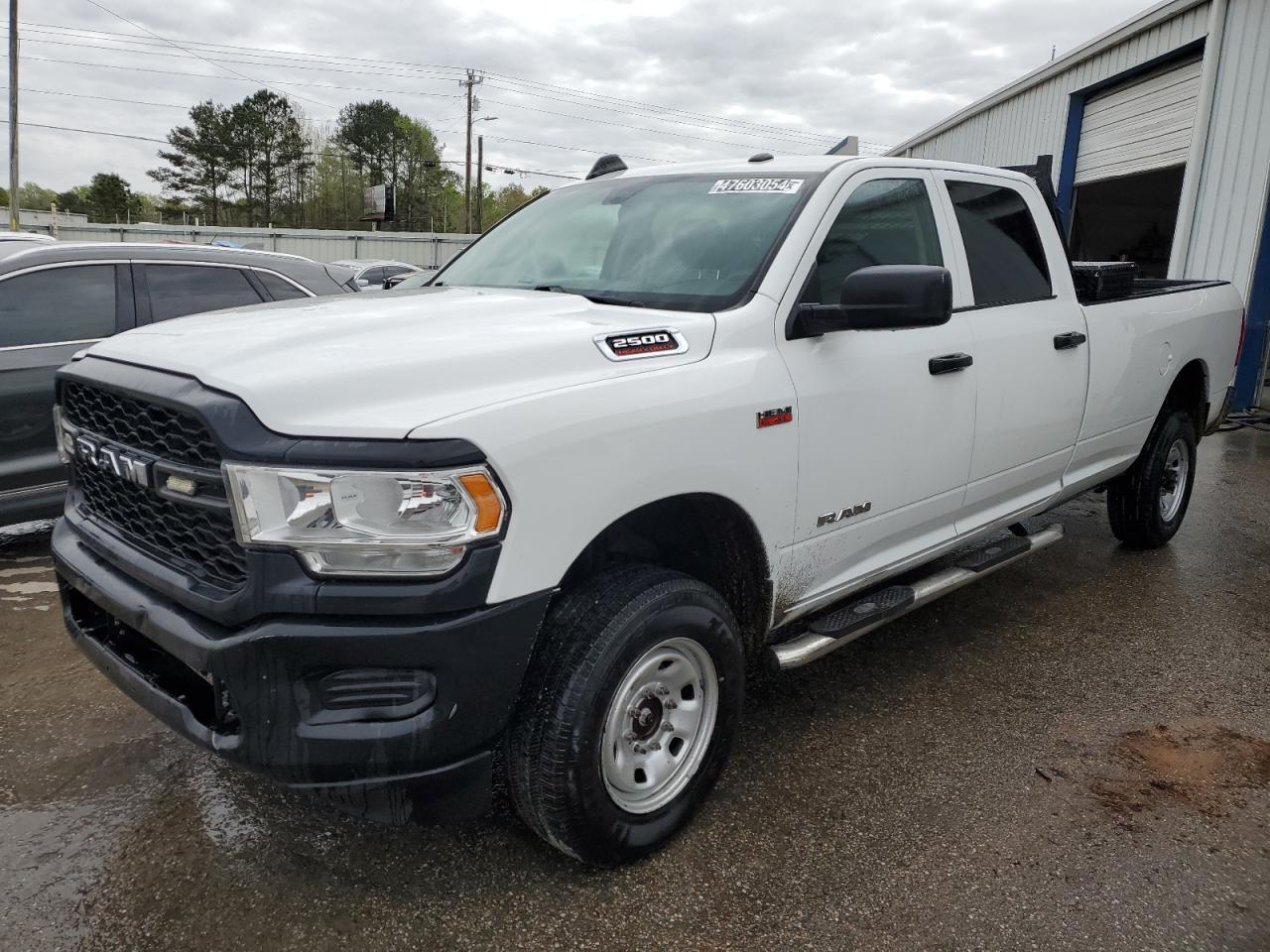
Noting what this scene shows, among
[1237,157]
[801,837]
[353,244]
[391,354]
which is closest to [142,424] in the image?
[391,354]

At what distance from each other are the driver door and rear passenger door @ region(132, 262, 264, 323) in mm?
3723

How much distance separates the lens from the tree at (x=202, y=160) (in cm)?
6625

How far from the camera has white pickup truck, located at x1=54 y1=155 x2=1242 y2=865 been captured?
1989 millimetres

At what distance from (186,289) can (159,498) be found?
12.2ft

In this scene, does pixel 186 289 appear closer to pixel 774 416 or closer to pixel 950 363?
pixel 774 416

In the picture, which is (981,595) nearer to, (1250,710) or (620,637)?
(1250,710)

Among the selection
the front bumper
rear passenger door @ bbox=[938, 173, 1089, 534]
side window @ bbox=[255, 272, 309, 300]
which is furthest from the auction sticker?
side window @ bbox=[255, 272, 309, 300]

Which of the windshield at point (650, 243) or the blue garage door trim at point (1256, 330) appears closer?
the windshield at point (650, 243)

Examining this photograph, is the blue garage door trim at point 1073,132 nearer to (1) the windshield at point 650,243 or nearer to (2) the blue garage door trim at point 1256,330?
(2) the blue garage door trim at point 1256,330

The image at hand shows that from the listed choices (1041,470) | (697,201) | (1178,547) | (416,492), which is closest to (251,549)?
(416,492)

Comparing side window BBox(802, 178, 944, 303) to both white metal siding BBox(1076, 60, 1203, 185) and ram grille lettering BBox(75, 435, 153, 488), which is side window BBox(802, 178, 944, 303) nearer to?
ram grille lettering BBox(75, 435, 153, 488)

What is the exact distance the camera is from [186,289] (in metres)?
5.50

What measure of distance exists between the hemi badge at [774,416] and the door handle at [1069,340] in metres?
1.81

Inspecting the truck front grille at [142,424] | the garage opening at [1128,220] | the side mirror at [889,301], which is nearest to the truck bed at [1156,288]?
the side mirror at [889,301]
